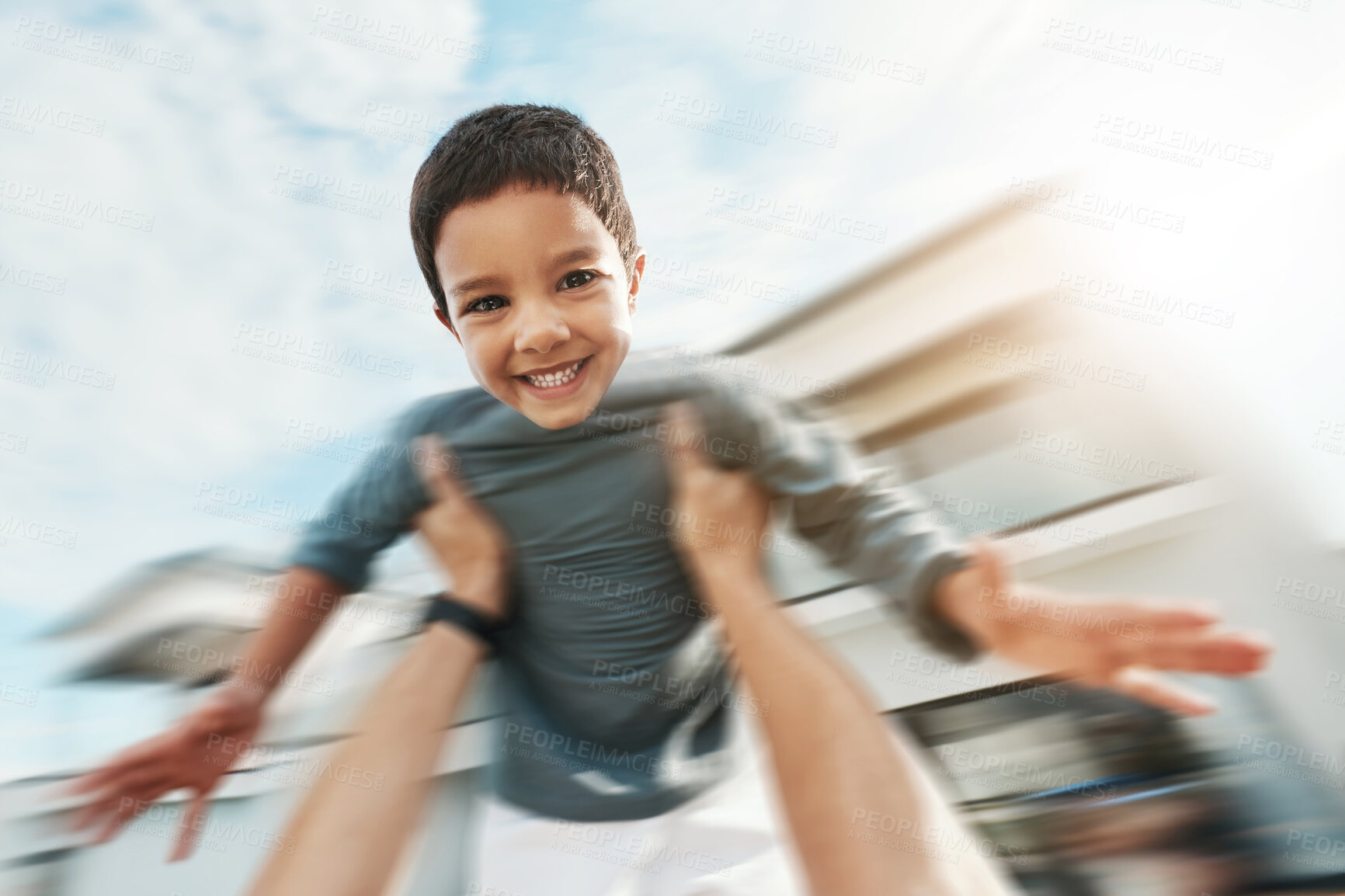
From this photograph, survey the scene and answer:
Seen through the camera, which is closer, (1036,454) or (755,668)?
(755,668)

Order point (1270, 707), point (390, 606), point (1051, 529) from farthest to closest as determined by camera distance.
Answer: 1. point (390, 606)
2. point (1051, 529)
3. point (1270, 707)

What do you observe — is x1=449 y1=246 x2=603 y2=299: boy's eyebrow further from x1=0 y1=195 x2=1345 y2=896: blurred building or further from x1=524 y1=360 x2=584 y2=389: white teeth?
x1=0 y1=195 x2=1345 y2=896: blurred building

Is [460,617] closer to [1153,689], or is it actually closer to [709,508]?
[709,508]

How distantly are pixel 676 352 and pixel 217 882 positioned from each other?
760 millimetres

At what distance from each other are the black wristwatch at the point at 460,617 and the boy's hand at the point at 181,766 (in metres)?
0.19

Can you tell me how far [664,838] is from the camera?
2.34 feet

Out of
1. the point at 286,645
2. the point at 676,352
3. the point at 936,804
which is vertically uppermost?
the point at 676,352

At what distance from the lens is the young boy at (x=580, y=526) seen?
0.64 metres

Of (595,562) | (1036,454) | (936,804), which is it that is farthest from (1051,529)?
(595,562)

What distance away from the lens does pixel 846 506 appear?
2.39ft

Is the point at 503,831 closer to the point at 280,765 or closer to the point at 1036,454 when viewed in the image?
the point at 280,765

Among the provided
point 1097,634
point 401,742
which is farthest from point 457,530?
point 1097,634

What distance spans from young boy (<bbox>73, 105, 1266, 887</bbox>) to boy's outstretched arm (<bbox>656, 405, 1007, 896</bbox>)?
6 centimetres

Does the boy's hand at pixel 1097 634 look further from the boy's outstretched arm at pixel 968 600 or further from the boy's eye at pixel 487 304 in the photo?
the boy's eye at pixel 487 304
